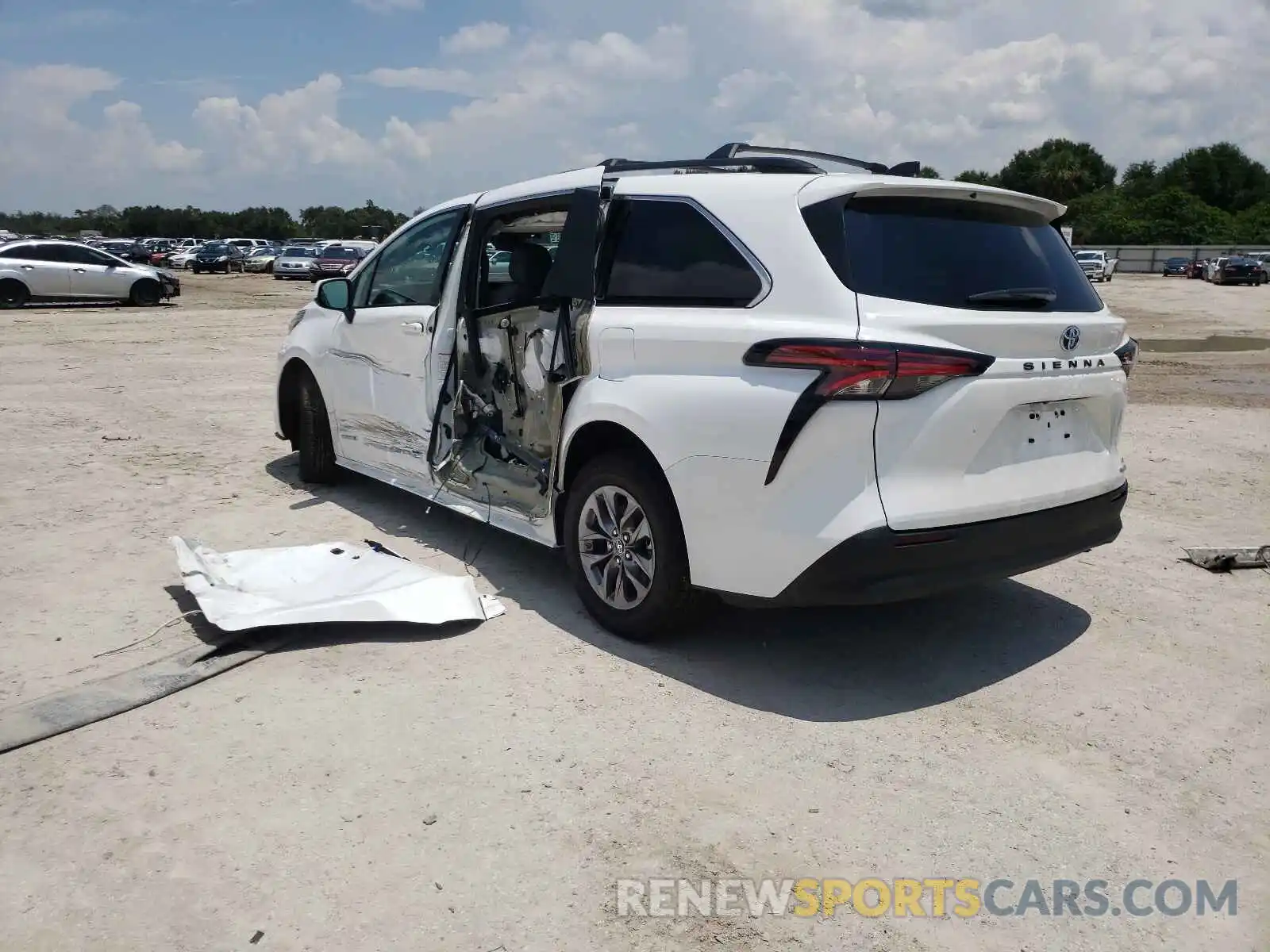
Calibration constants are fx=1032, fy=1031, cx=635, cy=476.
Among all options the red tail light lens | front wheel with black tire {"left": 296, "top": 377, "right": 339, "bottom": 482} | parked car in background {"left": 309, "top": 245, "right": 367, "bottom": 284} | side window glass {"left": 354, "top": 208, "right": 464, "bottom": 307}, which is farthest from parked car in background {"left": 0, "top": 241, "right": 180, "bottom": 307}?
the red tail light lens

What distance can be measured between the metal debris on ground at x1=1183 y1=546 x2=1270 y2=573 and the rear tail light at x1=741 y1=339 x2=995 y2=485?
2.76 m

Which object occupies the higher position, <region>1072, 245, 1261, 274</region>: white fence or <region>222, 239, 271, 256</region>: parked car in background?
<region>1072, 245, 1261, 274</region>: white fence

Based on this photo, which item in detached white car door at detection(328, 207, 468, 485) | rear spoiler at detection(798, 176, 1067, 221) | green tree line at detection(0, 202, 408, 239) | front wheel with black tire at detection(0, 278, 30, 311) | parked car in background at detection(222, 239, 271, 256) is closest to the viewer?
rear spoiler at detection(798, 176, 1067, 221)

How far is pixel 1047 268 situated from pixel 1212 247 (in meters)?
74.4

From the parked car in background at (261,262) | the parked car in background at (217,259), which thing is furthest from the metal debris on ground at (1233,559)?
the parked car in background at (217,259)

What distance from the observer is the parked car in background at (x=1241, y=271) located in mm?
47250

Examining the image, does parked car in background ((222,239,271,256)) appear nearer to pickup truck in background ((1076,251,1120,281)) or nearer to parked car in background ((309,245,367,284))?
parked car in background ((309,245,367,284))

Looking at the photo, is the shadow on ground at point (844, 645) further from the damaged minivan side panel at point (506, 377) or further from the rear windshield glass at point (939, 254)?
the rear windshield glass at point (939, 254)

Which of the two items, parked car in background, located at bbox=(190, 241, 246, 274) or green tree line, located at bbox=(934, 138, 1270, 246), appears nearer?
parked car in background, located at bbox=(190, 241, 246, 274)

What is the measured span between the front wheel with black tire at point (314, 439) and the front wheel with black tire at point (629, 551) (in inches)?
114

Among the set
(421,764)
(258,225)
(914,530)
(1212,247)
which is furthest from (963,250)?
(258,225)

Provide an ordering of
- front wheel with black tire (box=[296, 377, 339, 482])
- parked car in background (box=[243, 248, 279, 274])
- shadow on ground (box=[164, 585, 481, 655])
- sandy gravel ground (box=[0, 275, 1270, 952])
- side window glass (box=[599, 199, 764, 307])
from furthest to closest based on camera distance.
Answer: parked car in background (box=[243, 248, 279, 274])
front wheel with black tire (box=[296, 377, 339, 482])
shadow on ground (box=[164, 585, 481, 655])
side window glass (box=[599, 199, 764, 307])
sandy gravel ground (box=[0, 275, 1270, 952])

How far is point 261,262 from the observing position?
49.6 metres

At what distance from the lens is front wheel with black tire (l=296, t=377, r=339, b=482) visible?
23.1 ft
